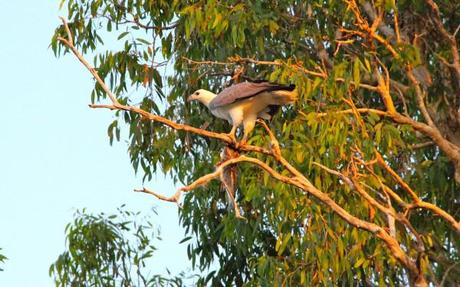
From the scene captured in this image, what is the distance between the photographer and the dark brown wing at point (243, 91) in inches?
371

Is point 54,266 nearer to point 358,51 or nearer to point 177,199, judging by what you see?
point 358,51

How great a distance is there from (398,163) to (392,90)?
2.26ft

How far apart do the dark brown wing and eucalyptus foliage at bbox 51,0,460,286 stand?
484 millimetres

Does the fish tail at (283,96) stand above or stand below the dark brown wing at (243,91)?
below

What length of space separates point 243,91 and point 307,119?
0.90 m

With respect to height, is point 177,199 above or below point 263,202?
below

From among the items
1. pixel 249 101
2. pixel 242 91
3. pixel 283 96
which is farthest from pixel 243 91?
pixel 283 96

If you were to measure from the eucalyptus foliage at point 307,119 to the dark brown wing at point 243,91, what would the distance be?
Answer: 484mm

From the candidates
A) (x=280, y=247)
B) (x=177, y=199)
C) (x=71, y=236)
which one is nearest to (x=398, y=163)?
(x=280, y=247)

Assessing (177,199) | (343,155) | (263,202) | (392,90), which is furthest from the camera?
(392,90)

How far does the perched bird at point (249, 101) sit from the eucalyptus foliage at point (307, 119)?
0.29 m

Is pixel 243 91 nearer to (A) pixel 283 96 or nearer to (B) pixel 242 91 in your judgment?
(B) pixel 242 91

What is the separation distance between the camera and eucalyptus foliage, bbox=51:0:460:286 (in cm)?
1031

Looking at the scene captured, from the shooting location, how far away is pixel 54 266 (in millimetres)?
13258
